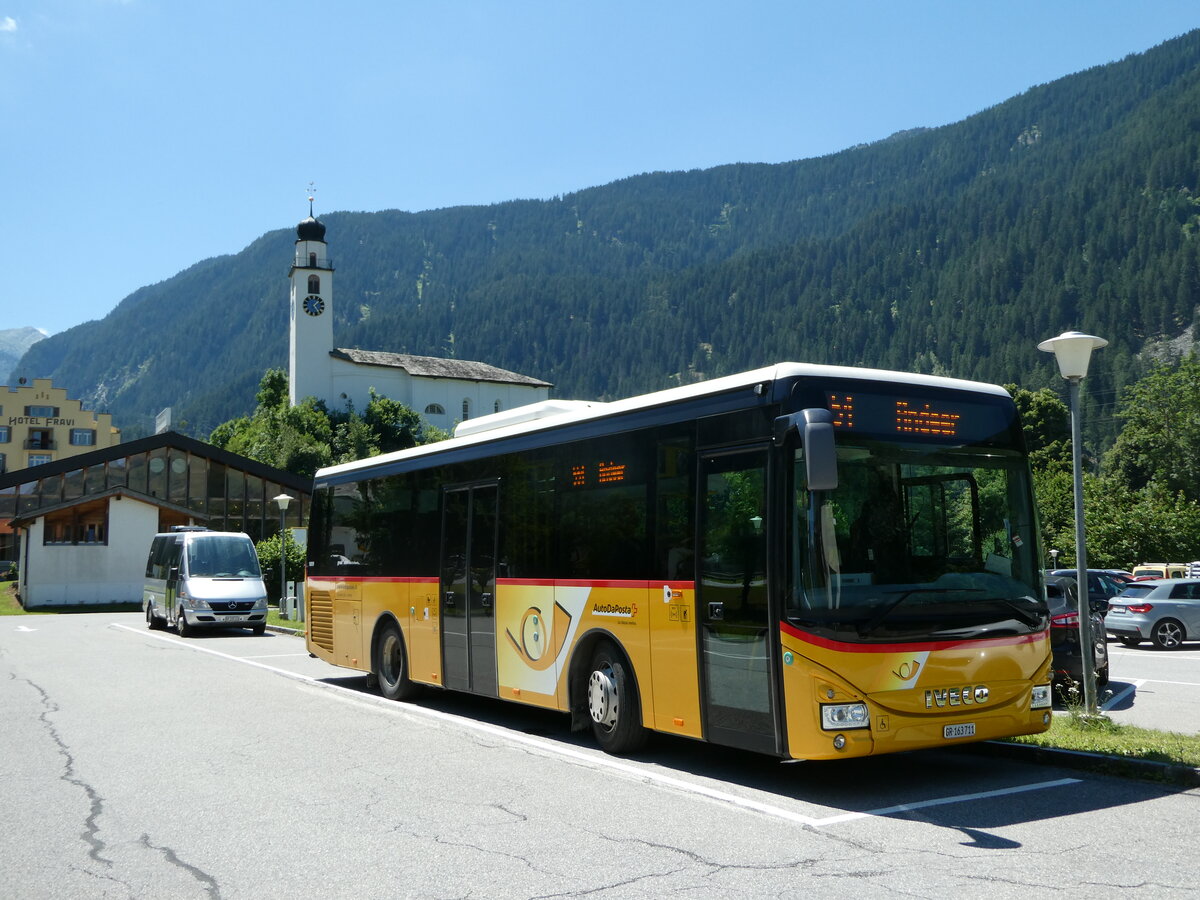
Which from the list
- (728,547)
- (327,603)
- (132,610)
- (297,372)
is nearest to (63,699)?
(327,603)

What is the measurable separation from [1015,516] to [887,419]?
1.31 meters

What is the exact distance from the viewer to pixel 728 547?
8375 mm

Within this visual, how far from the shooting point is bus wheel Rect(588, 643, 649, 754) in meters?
9.60

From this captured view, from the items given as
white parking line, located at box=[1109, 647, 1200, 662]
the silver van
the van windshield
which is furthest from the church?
white parking line, located at box=[1109, 647, 1200, 662]

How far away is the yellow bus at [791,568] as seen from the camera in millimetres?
7602

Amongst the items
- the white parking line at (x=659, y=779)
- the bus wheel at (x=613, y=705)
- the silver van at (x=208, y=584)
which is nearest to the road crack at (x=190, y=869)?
the white parking line at (x=659, y=779)

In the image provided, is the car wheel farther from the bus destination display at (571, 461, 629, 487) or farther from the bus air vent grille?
the bus destination display at (571, 461, 629, 487)

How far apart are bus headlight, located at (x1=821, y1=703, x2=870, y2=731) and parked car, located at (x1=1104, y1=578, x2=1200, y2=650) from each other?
19.2 m

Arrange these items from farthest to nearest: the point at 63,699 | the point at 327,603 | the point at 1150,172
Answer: the point at 1150,172 < the point at 327,603 < the point at 63,699

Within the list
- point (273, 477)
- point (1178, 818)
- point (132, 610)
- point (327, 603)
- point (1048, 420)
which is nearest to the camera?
point (1178, 818)

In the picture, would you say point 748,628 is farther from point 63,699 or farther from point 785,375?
point 63,699

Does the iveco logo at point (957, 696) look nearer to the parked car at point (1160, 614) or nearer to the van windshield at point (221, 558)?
the parked car at point (1160, 614)

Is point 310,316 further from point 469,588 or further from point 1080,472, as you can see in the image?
point 1080,472

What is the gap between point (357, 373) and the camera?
380 ft
